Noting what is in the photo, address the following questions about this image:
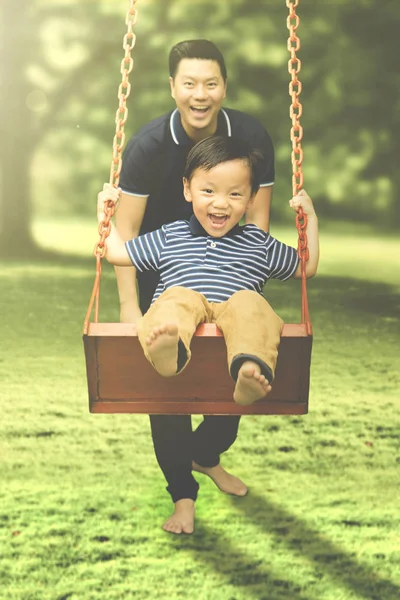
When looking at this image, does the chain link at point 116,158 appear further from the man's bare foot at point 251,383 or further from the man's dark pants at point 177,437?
the man's bare foot at point 251,383

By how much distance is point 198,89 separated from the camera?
9.61 ft

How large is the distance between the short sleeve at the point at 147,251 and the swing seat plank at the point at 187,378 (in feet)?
1.14

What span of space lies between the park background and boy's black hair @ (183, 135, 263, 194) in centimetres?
137

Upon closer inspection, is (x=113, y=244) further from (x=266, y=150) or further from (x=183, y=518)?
(x=183, y=518)

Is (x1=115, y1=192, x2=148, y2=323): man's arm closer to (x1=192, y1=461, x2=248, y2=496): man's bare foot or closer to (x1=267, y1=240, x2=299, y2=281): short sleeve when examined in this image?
(x1=267, y1=240, x2=299, y2=281): short sleeve

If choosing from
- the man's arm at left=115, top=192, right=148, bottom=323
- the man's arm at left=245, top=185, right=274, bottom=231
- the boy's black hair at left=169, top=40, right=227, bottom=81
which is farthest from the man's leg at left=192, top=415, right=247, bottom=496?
the boy's black hair at left=169, top=40, right=227, bottom=81

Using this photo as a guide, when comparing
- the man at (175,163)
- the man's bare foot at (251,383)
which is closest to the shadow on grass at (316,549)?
the man at (175,163)

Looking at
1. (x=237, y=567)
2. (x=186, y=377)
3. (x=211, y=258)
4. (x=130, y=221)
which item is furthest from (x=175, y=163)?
(x=237, y=567)

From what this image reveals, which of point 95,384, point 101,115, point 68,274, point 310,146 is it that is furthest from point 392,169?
point 95,384

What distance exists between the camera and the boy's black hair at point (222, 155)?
266cm

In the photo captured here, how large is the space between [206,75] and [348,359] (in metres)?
3.45

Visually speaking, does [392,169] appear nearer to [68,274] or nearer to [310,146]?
[310,146]

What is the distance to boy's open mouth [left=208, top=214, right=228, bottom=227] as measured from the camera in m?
2.71

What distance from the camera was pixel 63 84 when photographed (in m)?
10.8
